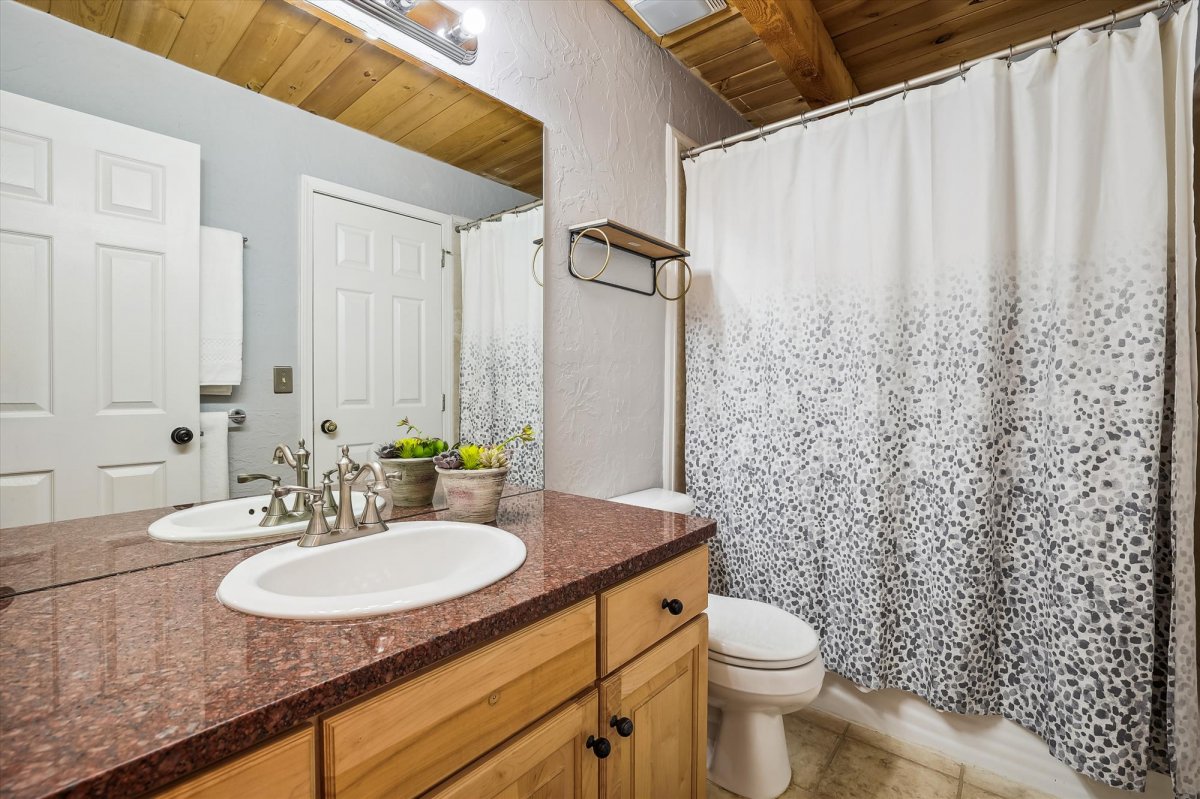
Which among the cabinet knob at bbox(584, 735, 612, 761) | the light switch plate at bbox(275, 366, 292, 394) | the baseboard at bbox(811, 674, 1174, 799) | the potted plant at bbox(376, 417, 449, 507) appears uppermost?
the light switch plate at bbox(275, 366, 292, 394)

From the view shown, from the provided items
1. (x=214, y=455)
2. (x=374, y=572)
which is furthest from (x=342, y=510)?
(x=214, y=455)

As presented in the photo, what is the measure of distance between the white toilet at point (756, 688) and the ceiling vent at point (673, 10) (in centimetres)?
183

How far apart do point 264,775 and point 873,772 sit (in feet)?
5.89

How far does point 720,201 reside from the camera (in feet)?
7.13

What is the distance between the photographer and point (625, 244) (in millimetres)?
1926

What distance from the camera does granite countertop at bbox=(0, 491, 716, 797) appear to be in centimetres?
48

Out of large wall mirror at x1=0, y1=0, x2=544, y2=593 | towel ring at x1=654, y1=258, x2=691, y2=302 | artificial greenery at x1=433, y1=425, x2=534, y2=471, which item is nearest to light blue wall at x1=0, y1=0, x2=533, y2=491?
large wall mirror at x1=0, y1=0, x2=544, y2=593

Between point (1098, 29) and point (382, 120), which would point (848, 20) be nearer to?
point (1098, 29)

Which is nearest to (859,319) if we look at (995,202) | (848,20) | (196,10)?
(995,202)

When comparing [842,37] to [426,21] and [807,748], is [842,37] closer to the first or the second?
[426,21]

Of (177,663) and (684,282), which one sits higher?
(684,282)

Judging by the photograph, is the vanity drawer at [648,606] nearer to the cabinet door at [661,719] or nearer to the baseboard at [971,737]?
the cabinet door at [661,719]

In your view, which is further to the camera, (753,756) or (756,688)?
(753,756)

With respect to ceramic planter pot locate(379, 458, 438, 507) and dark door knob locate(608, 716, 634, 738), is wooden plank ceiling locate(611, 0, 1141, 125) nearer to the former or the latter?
ceramic planter pot locate(379, 458, 438, 507)
